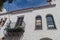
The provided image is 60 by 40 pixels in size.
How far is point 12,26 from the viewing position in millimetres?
16047

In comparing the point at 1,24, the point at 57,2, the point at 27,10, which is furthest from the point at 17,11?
the point at 57,2

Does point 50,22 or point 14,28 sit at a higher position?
point 50,22

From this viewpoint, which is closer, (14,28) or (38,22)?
(14,28)

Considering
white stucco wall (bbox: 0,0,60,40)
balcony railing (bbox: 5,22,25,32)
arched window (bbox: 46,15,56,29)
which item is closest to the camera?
white stucco wall (bbox: 0,0,60,40)

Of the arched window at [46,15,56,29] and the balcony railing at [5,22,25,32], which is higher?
the arched window at [46,15,56,29]

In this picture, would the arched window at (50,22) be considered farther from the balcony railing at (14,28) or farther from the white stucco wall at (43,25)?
the balcony railing at (14,28)

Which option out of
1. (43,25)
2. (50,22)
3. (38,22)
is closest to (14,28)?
(38,22)

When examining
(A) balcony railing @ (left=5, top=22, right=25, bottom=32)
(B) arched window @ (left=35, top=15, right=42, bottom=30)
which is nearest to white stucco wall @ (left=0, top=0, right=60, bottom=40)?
(B) arched window @ (left=35, top=15, right=42, bottom=30)

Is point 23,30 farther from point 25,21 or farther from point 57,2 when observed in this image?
point 57,2

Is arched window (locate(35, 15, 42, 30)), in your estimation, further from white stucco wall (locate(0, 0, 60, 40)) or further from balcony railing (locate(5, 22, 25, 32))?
balcony railing (locate(5, 22, 25, 32))

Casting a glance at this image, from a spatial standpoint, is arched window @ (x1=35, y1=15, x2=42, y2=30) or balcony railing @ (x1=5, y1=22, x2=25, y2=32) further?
arched window @ (x1=35, y1=15, x2=42, y2=30)

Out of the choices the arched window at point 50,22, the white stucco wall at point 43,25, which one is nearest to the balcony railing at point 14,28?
the white stucco wall at point 43,25

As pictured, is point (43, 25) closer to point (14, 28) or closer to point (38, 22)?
point (38, 22)

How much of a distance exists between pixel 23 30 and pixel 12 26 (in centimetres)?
164
